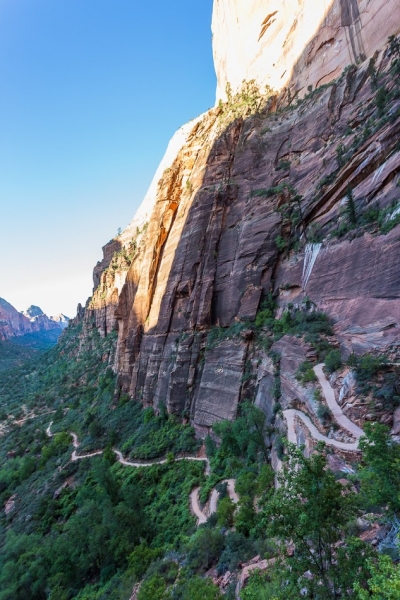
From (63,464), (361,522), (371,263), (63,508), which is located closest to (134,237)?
(63,464)

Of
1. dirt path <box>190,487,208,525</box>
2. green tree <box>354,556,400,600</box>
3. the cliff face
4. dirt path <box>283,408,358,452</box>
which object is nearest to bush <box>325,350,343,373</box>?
the cliff face

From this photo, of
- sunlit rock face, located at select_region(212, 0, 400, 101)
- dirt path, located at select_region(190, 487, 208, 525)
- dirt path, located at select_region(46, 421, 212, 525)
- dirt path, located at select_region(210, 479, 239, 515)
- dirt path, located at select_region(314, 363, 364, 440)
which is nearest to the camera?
dirt path, located at select_region(314, 363, 364, 440)

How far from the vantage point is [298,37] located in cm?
3981

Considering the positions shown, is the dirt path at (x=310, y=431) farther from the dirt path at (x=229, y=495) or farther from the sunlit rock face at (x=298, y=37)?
the sunlit rock face at (x=298, y=37)

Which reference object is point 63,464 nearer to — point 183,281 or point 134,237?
point 183,281

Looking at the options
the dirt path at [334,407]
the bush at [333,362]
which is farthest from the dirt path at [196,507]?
the bush at [333,362]

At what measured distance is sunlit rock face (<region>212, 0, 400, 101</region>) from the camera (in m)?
31.0

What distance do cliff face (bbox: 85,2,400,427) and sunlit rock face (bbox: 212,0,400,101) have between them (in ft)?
6.74

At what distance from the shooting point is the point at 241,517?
14.2 metres

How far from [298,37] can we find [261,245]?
107ft

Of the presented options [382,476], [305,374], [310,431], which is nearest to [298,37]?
[305,374]

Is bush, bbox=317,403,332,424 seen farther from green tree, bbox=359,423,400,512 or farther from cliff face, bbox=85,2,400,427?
green tree, bbox=359,423,400,512

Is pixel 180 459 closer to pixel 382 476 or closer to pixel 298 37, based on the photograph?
pixel 382 476

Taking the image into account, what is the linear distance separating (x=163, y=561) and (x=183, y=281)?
25.7 meters
